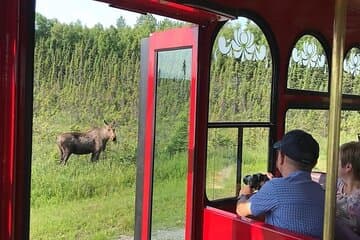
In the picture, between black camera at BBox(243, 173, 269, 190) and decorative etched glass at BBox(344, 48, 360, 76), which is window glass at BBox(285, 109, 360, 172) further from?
black camera at BBox(243, 173, 269, 190)

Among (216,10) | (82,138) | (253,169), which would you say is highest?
(216,10)

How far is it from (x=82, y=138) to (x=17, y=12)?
71 centimetres

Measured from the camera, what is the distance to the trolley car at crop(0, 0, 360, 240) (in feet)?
5.55

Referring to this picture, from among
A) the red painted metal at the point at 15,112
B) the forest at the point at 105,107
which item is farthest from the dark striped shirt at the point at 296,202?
the red painted metal at the point at 15,112

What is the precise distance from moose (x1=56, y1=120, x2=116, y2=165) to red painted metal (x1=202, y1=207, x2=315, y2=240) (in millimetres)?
667

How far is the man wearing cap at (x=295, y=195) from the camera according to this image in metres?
1.86

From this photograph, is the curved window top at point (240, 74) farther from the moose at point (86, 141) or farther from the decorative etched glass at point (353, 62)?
the decorative etched glass at point (353, 62)

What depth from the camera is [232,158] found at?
2.92 metres

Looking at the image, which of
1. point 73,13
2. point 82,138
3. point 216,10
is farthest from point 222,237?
point 73,13

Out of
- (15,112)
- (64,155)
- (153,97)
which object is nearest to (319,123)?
(153,97)

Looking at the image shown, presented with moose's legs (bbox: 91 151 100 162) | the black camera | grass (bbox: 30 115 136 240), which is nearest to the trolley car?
grass (bbox: 30 115 136 240)

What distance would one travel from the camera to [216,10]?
7.23 feet

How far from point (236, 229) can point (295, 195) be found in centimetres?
48

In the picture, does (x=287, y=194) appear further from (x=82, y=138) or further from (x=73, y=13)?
(x=73, y=13)
